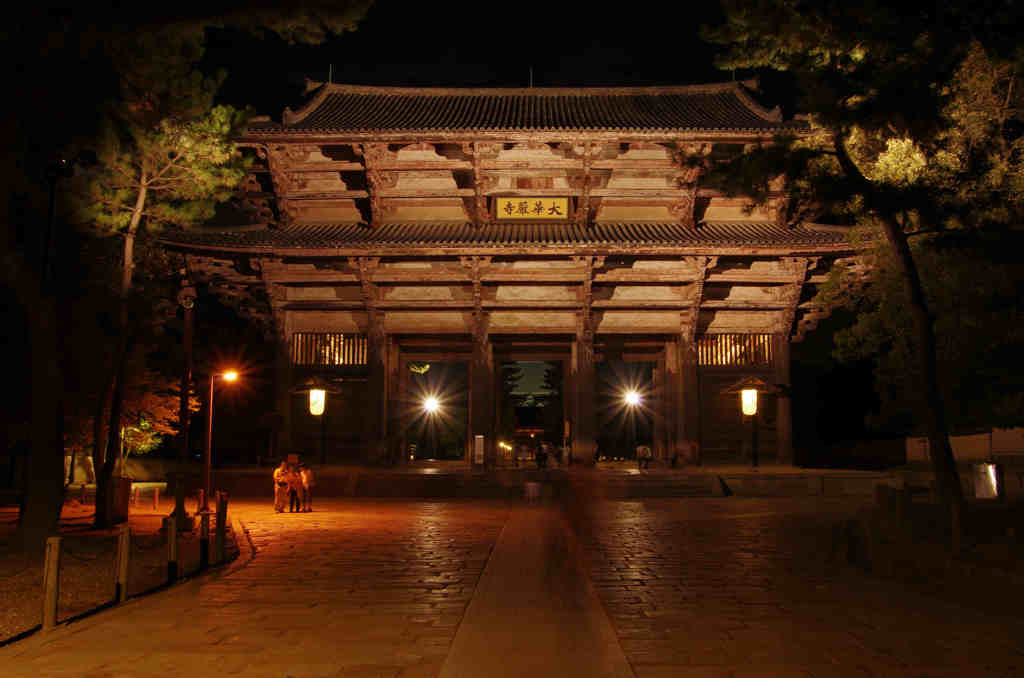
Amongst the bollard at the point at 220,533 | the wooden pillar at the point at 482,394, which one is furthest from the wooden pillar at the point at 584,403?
the bollard at the point at 220,533

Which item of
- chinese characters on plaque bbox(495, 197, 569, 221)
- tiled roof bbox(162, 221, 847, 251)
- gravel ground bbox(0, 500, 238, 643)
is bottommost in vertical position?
gravel ground bbox(0, 500, 238, 643)

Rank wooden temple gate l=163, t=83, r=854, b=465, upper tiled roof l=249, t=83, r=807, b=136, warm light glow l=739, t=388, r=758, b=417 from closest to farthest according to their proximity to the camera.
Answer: warm light glow l=739, t=388, r=758, b=417
wooden temple gate l=163, t=83, r=854, b=465
upper tiled roof l=249, t=83, r=807, b=136

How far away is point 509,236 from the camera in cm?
2295

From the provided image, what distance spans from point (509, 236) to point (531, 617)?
55.2ft

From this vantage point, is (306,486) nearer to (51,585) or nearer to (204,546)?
(204,546)

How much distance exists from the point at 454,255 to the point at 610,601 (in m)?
Result: 15.8

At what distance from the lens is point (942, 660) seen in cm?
573

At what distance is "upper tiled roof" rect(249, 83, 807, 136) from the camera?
2459cm

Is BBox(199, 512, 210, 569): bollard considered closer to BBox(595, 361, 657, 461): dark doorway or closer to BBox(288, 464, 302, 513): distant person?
BBox(288, 464, 302, 513): distant person

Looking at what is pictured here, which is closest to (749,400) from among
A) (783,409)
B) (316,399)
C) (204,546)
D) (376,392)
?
(783,409)

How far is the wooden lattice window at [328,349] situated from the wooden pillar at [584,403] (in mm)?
6552

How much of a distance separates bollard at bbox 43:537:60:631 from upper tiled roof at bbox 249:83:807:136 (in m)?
17.3

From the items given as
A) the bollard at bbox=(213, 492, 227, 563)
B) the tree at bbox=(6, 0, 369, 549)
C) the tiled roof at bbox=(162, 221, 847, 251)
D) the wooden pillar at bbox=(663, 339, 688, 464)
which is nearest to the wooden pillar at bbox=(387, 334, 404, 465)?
the tiled roof at bbox=(162, 221, 847, 251)

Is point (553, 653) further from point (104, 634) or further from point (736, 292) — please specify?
point (736, 292)
